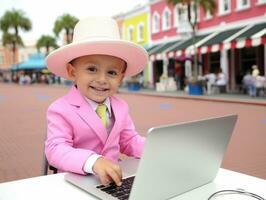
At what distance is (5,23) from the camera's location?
167 ft

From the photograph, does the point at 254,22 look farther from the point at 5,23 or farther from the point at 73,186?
the point at 5,23

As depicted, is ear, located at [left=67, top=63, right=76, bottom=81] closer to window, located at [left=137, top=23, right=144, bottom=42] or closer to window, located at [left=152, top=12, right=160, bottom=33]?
window, located at [left=152, top=12, right=160, bottom=33]

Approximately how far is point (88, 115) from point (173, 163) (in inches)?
28.8

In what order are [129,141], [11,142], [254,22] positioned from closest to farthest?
1. [129,141]
2. [11,142]
3. [254,22]

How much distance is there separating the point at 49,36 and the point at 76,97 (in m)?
56.8

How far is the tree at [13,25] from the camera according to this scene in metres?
50.4

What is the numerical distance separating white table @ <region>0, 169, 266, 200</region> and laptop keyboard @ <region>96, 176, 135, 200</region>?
0.06m

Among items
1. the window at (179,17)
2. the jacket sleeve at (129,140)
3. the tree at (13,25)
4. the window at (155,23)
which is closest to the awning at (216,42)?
the window at (179,17)

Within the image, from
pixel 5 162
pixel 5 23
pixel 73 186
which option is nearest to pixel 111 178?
pixel 73 186

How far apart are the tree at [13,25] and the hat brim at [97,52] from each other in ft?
168

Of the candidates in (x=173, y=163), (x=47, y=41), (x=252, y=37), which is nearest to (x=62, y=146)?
(x=173, y=163)

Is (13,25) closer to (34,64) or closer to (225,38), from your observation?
(34,64)

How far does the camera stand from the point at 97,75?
1.77 m

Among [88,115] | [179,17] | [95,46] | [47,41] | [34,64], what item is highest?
[47,41]
